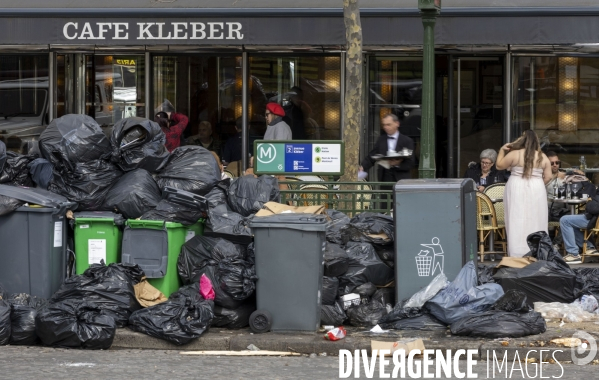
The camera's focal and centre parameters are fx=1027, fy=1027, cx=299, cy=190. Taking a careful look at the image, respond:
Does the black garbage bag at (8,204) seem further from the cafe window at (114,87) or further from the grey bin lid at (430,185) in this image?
the cafe window at (114,87)

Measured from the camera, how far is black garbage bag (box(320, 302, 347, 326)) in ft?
28.7

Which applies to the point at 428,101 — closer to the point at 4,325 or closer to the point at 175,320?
the point at 175,320

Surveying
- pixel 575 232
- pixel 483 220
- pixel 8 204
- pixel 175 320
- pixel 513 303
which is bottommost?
pixel 175 320

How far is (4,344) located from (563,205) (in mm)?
6982

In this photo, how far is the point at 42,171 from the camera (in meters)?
9.59

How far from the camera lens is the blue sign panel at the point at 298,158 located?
1085cm

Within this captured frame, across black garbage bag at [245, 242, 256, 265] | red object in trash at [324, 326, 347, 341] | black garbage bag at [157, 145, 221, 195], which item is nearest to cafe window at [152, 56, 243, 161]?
black garbage bag at [157, 145, 221, 195]

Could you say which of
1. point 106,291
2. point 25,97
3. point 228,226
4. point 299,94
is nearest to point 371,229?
point 228,226

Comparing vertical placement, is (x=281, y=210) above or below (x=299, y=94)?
below

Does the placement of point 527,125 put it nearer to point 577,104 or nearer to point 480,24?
point 577,104

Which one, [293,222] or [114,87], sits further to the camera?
[114,87]

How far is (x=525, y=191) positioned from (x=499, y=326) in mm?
3102

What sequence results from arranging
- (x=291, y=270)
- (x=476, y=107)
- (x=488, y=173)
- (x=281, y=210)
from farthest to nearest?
(x=476, y=107) < (x=488, y=173) < (x=281, y=210) < (x=291, y=270)

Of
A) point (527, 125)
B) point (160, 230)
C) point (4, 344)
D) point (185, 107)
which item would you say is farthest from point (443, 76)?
point (4, 344)
